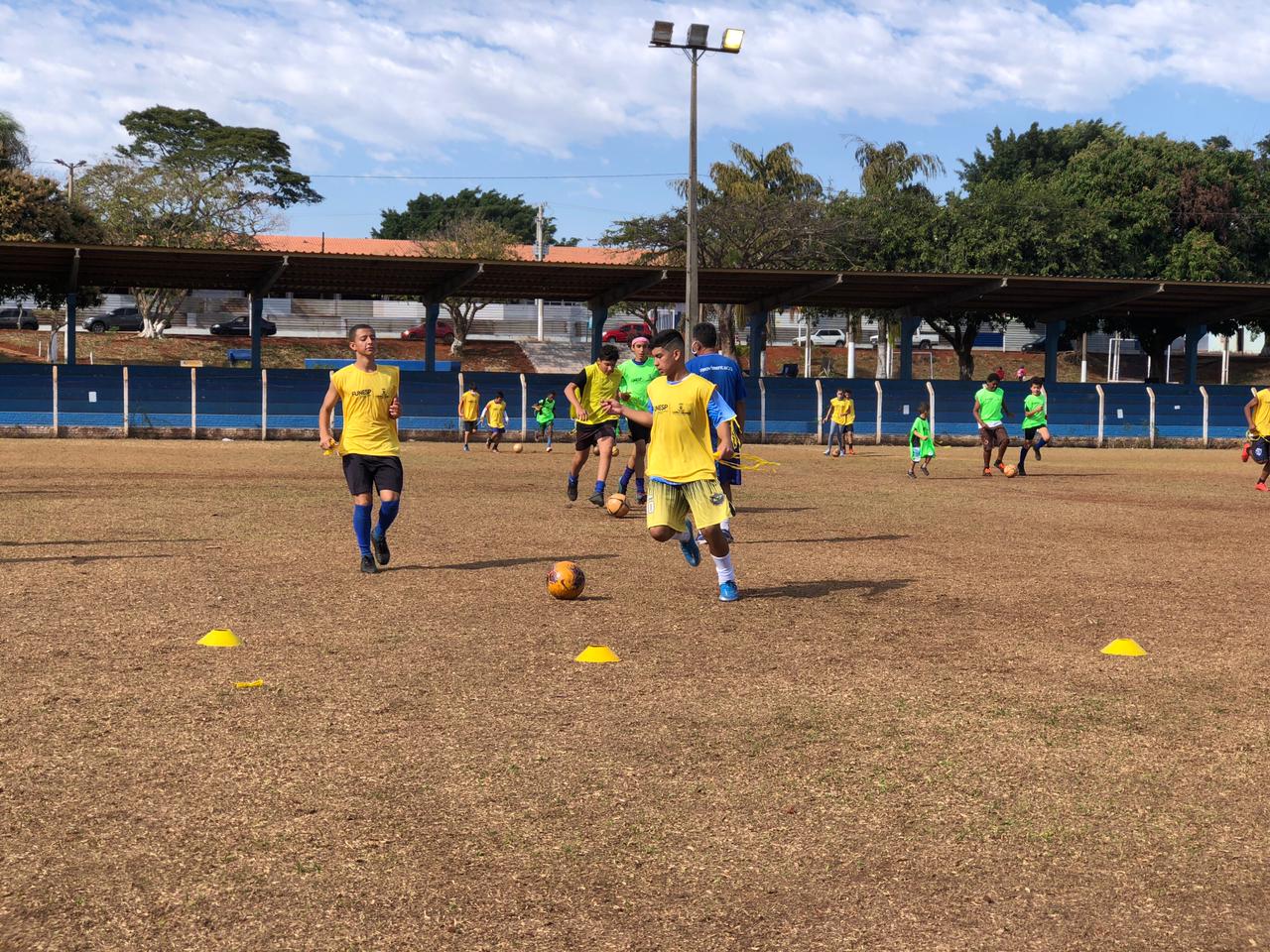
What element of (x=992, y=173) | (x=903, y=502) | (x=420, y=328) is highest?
(x=992, y=173)

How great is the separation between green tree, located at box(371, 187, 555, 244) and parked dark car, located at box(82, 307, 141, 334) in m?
31.7

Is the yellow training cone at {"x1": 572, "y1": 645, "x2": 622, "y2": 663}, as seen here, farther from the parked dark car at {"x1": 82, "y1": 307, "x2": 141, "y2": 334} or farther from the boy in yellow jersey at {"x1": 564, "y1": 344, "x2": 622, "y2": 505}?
the parked dark car at {"x1": 82, "y1": 307, "x2": 141, "y2": 334}

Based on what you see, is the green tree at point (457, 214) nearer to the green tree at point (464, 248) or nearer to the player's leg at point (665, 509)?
the green tree at point (464, 248)

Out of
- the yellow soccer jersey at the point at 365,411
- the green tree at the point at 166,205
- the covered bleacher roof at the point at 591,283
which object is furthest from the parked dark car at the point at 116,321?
the yellow soccer jersey at the point at 365,411

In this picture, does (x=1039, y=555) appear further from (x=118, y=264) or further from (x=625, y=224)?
(x=625, y=224)

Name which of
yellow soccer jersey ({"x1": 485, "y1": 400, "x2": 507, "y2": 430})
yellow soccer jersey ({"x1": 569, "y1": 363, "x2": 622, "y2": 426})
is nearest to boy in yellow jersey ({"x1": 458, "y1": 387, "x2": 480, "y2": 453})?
yellow soccer jersey ({"x1": 485, "y1": 400, "x2": 507, "y2": 430})

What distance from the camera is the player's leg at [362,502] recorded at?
10828 millimetres

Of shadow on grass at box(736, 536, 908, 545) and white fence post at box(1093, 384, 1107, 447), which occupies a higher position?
white fence post at box(1093, 384, 1107, 447)

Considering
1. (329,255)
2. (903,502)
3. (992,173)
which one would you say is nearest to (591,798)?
(903,502)

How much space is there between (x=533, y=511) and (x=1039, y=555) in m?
6.36

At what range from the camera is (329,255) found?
1494 inches

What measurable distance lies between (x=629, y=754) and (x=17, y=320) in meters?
71.0

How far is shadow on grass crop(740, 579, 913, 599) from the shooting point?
1002 centimetres

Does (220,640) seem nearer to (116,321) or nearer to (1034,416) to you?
(1034,416)
